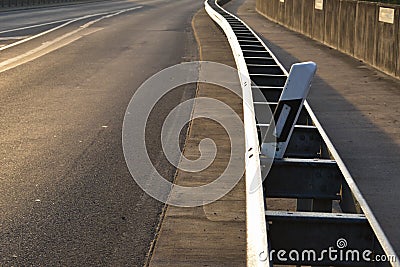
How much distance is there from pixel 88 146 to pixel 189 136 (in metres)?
1.25

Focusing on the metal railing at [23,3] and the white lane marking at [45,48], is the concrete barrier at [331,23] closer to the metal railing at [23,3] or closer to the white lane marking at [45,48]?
the white lane marking at [45,48]

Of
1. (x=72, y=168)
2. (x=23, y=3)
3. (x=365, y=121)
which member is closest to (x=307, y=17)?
(x=365, y=121)

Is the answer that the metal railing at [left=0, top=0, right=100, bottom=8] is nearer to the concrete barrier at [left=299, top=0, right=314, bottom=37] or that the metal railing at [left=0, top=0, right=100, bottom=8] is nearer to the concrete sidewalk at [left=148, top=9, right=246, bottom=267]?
the concrete barrier at [left=299, top=0, right=314, bottom=37]

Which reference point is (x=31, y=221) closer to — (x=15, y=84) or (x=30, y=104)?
(x=30, y=104)

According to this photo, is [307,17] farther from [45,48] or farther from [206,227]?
[206,227]

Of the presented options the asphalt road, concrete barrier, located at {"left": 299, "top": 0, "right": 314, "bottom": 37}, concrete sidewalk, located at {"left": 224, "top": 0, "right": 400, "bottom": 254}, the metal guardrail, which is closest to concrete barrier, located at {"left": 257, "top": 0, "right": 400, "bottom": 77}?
concrete barrier, located at {"left": 299, "top": 0, "right": 314, "bottom": 37}

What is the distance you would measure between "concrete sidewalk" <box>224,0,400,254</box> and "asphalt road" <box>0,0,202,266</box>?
2.04 meters

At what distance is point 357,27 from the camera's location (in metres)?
19.8

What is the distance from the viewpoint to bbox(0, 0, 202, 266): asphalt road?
21.0 feet

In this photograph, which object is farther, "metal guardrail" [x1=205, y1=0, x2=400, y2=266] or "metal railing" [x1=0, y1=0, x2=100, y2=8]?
"metal railing" [x1=0, y1=0, x2=100, y2=8]

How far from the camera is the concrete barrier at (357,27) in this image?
53.9 ft

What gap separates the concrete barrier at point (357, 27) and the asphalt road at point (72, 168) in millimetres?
4403

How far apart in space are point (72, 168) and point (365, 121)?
4876 mm

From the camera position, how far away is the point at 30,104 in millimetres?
13391
